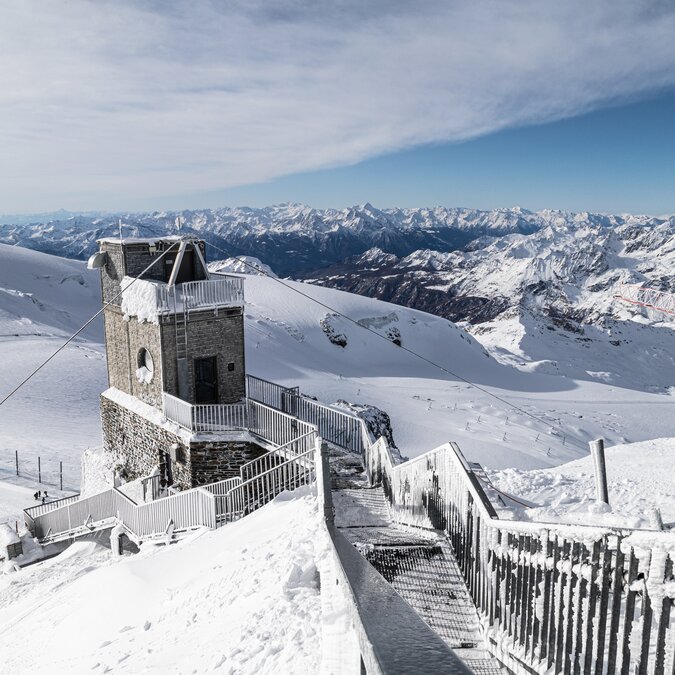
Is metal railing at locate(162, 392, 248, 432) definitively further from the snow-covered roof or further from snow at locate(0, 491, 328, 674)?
snow at locate(0, 491, 328, 674)

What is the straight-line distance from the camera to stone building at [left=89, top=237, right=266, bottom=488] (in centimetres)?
1998

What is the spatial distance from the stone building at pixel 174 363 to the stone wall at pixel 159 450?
0.11 ft

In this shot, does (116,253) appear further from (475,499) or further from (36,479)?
(475,499)

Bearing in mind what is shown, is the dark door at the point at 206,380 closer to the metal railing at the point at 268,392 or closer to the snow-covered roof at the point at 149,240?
the metal railing at the point at 268,392

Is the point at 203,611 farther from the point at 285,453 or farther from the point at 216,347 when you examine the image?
the point at 216,347

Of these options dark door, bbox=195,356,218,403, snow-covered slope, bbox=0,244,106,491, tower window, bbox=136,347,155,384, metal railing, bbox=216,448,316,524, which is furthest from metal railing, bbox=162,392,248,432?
snow-covered slope, bbox=0,244,106,491

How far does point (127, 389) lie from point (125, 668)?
17.9 meters

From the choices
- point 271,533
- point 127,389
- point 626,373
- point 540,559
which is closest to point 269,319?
point 127,389

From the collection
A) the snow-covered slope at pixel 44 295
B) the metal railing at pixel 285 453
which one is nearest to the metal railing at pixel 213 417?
the metal railing at pixel 285 453

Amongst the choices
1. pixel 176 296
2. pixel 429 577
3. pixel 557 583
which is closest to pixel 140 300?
pixel 176 296

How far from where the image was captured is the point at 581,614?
447 centimetres

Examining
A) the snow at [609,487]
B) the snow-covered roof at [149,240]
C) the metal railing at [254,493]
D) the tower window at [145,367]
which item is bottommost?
the snow at [609,487]

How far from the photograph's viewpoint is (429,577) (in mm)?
7387

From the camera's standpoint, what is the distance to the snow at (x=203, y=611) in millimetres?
6168
